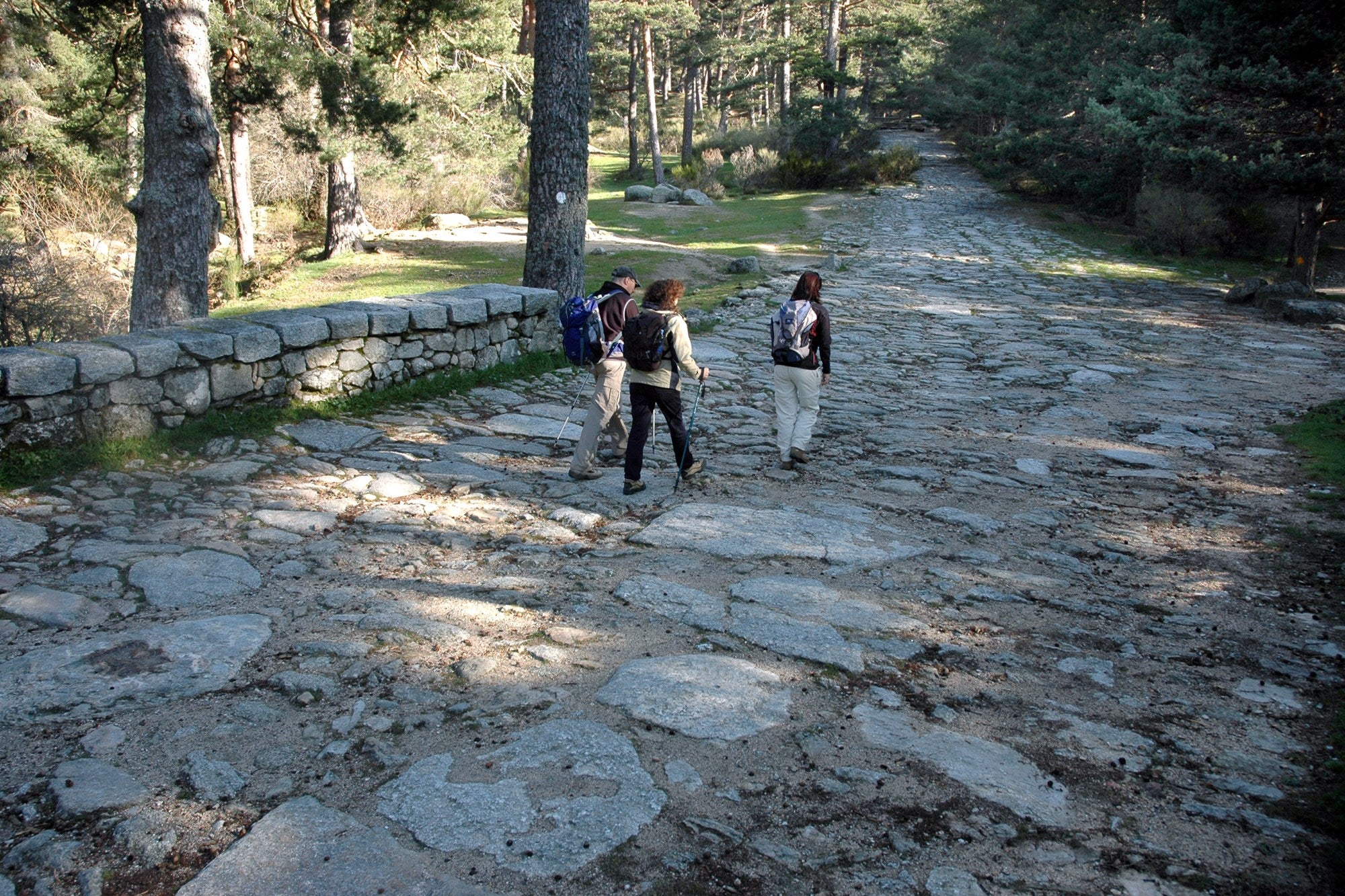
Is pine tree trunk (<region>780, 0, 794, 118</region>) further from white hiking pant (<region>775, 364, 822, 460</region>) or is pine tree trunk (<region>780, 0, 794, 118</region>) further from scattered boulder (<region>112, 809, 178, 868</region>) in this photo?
scattered boulder (<region>112, 809, 178, 868</region>)

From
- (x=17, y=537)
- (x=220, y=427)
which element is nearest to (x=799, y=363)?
(x=220, y=427)

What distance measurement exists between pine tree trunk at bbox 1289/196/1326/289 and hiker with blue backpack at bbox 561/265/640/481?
1461 centimetres

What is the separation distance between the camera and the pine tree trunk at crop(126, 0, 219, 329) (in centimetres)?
872

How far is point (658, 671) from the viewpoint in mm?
4012

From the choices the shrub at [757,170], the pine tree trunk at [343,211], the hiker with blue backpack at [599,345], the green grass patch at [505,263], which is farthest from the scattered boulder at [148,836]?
the shrub at [757,170]

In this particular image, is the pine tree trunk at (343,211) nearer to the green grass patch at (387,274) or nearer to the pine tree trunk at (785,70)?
the green grass patch at (387,274)

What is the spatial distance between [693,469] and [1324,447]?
545cm

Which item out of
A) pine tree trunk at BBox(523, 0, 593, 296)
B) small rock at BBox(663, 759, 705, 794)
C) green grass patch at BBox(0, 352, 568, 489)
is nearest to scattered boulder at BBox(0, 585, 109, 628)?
green grass patch at BBox(0, 352, 568, 489)

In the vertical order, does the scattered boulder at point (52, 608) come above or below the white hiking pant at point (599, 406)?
below

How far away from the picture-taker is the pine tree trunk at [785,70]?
3759 centimetres

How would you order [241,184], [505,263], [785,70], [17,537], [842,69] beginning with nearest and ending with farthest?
[17,537] < [505,263] < [241,184] < [842,69] < [785,70]

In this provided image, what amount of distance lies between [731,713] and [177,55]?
858 centimetres

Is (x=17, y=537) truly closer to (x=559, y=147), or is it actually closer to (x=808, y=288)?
(x=808, y=288)

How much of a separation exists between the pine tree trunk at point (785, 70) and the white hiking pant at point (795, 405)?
32.3 metres
